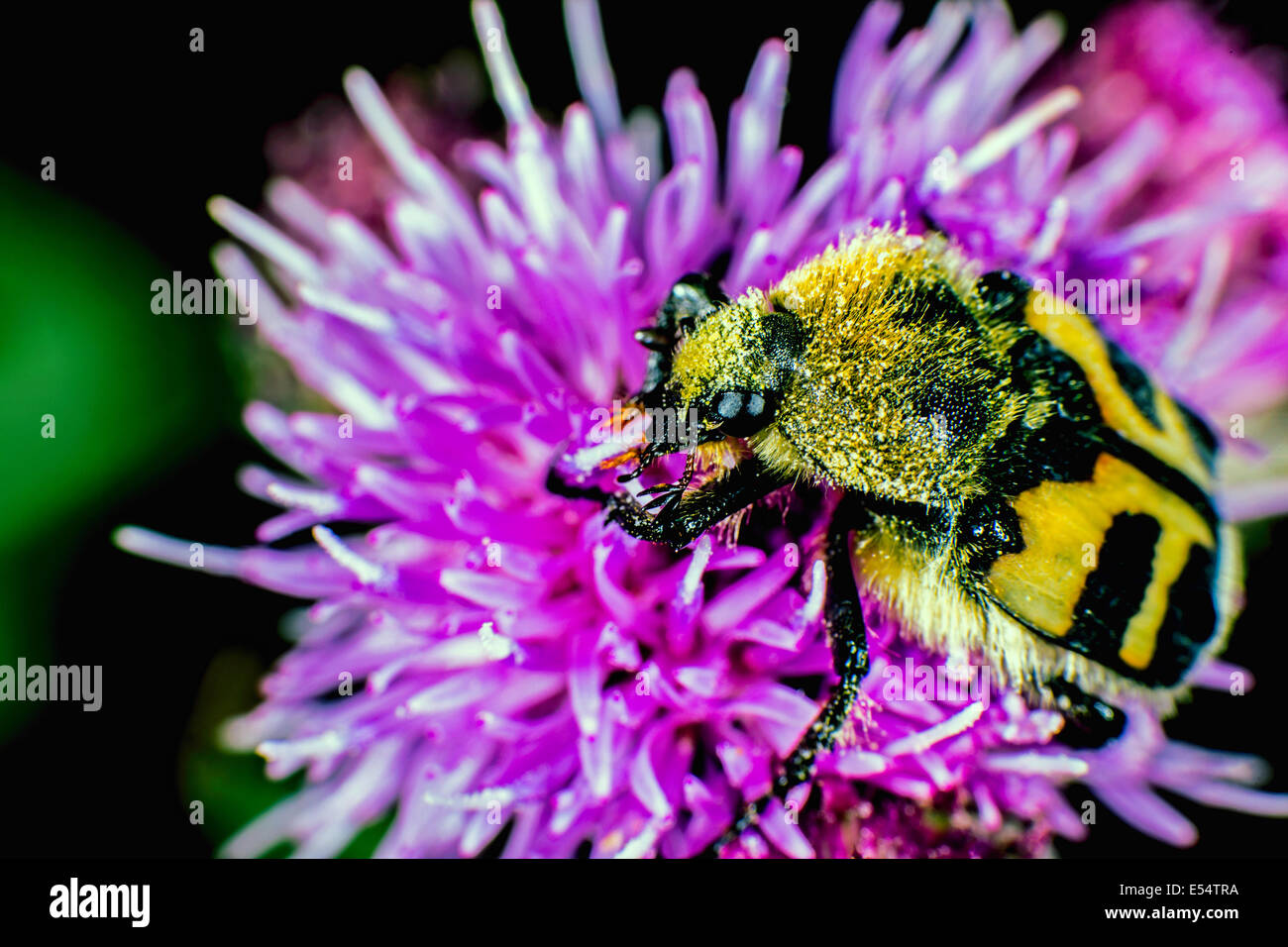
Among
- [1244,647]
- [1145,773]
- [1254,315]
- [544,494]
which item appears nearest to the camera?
[544,494]

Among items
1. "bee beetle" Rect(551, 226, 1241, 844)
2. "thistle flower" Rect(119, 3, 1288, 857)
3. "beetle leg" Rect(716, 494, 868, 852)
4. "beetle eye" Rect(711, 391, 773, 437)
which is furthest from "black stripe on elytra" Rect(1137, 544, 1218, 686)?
"beetle eye" Rect(711, 391, 773, 437)

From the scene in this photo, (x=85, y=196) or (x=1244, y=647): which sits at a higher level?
(x=85, y=196)

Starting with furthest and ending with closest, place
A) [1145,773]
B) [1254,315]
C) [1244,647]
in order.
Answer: [1244,647]
[1254,315]
[1145,773]

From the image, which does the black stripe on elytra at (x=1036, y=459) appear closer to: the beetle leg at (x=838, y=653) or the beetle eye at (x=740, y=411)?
the beetle leg at (x=838, y=653)

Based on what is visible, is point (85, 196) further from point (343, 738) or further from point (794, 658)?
point (794, 658)

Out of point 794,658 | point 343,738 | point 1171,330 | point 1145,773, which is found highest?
point 1171,330

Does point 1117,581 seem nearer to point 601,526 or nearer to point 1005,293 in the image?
point 1005,293
